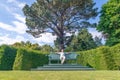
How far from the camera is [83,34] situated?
41.7m

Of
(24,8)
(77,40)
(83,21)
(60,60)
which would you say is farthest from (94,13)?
(60,60)

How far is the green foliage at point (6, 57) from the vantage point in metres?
21.3

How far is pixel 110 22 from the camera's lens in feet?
113

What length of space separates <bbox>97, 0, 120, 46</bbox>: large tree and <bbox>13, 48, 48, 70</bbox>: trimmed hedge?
1161 centimetres

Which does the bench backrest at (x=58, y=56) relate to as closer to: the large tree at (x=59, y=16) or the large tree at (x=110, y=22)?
the large tree at (x=110, y=22)

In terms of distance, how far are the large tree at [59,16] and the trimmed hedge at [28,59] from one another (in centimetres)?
1423

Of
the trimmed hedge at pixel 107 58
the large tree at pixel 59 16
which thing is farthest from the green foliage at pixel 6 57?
the large tree at pixel 59 16

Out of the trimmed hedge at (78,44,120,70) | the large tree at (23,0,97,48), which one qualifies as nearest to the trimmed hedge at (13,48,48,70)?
the trimmed hedge at (78,44,120,70)

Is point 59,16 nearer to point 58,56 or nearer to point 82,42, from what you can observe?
point 82,42

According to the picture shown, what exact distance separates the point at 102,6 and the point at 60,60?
1460 centimetres

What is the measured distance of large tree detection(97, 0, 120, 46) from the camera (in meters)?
33.5

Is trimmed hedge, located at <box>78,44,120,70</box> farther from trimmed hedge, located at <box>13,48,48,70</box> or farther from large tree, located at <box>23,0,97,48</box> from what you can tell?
large tree, located at <box>23,0,97,48</box>

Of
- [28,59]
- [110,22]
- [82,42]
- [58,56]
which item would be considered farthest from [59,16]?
[28,59]

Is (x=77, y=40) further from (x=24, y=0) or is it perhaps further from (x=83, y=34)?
(x=24, y=0)
